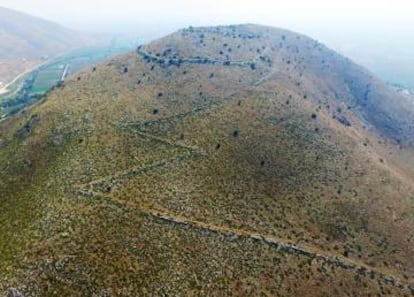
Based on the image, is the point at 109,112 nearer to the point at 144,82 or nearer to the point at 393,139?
the point at 144,82

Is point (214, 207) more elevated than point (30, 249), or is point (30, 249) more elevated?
point (30, 249)

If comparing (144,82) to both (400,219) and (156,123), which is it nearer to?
(156,123)

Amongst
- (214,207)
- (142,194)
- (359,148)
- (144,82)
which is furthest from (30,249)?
(359,148)

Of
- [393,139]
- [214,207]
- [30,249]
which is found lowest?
[393,139]

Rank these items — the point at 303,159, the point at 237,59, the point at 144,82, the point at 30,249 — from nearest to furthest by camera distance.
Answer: the point at 30,249 < the point at 303,159 < the point at 144,82 < the point at 237,59

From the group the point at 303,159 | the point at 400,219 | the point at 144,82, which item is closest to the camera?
the point at 400,219

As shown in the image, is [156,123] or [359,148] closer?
[156,123]
